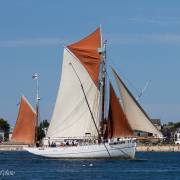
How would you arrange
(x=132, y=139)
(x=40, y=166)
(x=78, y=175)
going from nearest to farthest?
1. (x=78, y=175)
2. (x=40, y=166)
3. (x=132, y=139)

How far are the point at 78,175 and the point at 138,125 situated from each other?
74.5 ft

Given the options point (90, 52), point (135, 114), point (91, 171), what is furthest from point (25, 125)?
point (91, 171)

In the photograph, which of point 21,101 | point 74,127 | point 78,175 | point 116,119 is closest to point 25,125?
point 21,101

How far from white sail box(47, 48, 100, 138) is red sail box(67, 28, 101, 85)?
616mm

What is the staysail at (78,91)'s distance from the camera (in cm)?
13012

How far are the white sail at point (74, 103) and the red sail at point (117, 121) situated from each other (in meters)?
5.97

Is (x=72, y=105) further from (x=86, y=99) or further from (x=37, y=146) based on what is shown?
(x=37, y=146)

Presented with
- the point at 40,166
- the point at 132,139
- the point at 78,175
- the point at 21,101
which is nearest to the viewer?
the point at 78,175

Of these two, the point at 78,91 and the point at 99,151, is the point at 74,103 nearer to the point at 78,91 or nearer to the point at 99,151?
the point at 78,91

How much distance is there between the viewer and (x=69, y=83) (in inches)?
5133


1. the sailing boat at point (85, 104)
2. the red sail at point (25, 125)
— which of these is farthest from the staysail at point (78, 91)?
the red sail at point (25, 125)

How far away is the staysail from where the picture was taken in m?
130

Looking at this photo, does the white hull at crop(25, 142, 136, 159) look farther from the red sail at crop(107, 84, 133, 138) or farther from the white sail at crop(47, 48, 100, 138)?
the red sail at crop(107, 84, 133, 138)

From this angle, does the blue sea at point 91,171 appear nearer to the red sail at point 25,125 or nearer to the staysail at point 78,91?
the staysail at point 78,91
